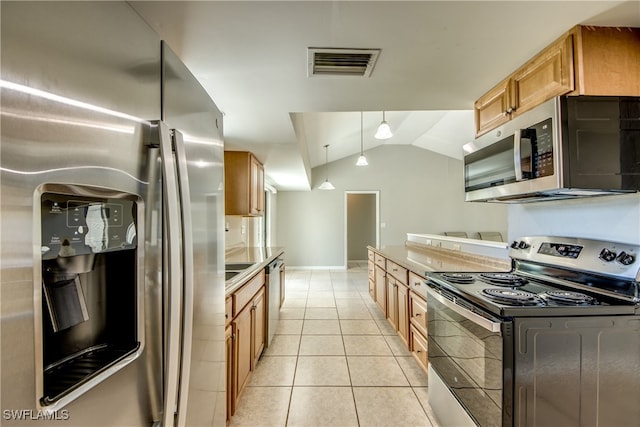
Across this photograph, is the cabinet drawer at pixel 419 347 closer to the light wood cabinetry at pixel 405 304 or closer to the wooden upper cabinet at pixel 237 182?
the light wood cabinetry at pixel 405 304

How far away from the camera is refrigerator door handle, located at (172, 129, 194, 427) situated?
0.85 metres

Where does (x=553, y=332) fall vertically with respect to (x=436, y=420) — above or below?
above

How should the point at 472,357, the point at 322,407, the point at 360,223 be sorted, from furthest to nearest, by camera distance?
1. the point at 360,223
2. the point at 322,407
3. the point at 472,357

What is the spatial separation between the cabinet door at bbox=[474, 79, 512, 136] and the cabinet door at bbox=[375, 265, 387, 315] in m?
1.97

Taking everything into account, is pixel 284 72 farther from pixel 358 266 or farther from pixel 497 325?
pixel 358 266

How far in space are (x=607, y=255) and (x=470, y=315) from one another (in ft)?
2.22

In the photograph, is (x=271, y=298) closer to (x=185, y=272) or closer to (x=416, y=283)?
(x=416, y=283)

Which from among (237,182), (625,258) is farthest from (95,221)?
(237,182)

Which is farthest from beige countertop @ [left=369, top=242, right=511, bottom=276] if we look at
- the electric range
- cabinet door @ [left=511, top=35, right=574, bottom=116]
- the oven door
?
cabinet door @ [left=511, top=35, right=574, bottom=116]

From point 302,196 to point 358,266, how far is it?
2.46m

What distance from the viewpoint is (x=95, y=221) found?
61 cm

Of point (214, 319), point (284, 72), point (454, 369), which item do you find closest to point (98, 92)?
point (214, 319)

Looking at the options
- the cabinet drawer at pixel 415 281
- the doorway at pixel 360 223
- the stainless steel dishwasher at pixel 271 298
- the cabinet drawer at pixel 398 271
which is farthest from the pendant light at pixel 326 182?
the cabinet drawer at pixel 415 281

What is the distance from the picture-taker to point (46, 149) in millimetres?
492
